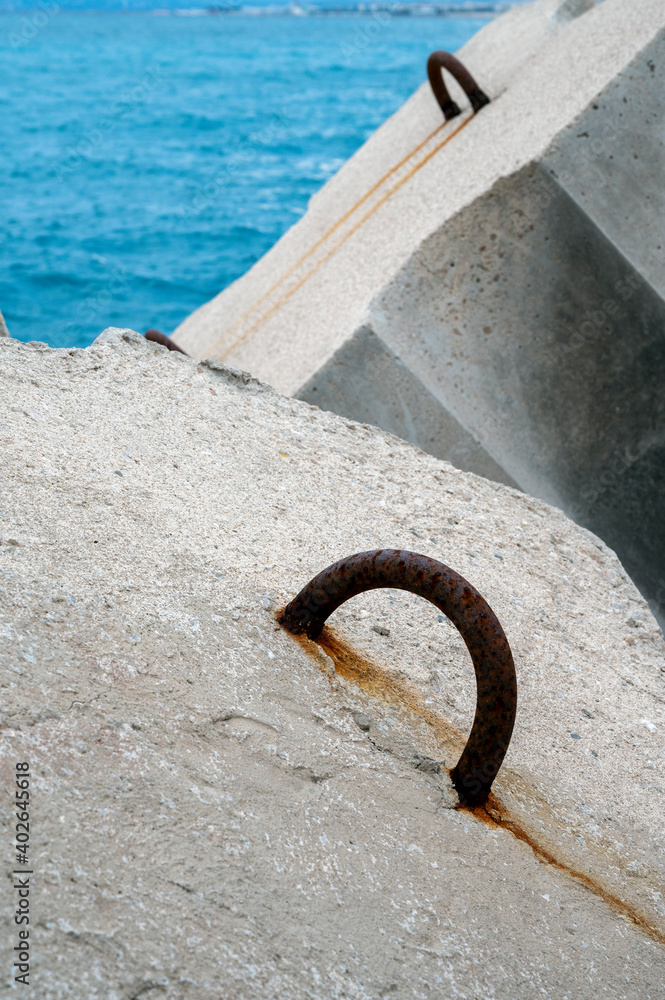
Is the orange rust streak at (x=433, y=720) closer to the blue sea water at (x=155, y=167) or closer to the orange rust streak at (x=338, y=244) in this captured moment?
the orange rust streak at (x=338, y=244)

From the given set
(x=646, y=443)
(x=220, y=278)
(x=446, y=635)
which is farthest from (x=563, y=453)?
(x=220, y=278)

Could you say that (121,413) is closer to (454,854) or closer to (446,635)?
(446,635)

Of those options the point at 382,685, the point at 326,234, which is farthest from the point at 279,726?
the point at 326,234

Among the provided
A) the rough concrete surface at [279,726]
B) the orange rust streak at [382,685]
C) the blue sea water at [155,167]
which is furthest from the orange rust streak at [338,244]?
the blue sea water at [155,167]

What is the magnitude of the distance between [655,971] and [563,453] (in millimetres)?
2353

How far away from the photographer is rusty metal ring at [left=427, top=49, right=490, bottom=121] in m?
4.21

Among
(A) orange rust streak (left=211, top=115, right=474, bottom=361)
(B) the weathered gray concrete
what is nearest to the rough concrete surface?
(B) the weathered gray concrete

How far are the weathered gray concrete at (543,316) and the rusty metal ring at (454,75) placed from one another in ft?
2.48

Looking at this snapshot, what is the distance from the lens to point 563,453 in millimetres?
3398

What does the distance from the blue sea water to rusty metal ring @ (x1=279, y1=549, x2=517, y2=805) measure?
9557 millimetres

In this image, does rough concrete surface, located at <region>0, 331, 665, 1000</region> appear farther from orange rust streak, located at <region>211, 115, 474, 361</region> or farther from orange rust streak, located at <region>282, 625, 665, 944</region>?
orange rust streak, located at <region>211, 115, 474, 361</region>

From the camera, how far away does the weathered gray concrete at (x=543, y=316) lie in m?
3.15

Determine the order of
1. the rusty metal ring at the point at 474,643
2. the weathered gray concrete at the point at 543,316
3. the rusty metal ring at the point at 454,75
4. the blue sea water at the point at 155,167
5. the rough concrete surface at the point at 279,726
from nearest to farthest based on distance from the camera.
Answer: the rough concrete surface at the point at 279,726
the rusty metal ring at the point at 474,643
the weathered gray concrete at the point at 543,316
the rusty metal ring at the point at 454,75
the blue sea water at the point at 155,167

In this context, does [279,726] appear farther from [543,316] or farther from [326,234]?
[326,234]
